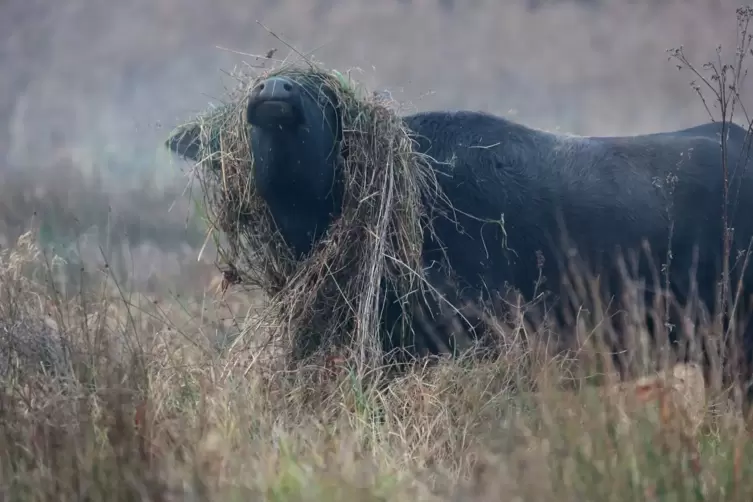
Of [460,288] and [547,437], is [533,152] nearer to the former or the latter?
[460,288]

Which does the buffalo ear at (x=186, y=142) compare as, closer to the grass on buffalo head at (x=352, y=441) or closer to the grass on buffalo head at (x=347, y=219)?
the grass on buffalo head at (x=347, y=219)

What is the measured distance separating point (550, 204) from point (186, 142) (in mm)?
2053

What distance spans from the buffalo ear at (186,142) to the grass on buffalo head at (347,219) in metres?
0.15

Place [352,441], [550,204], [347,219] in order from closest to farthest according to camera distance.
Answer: [352,441], [347,219], [550,204]

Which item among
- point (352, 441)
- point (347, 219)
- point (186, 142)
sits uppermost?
point (186, 142)

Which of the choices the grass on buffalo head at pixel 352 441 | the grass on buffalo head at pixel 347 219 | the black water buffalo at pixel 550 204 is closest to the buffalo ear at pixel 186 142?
the black water buffalo at pixel 550 204

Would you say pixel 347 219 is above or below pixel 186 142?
below

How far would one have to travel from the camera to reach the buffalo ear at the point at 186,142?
16.5 ft

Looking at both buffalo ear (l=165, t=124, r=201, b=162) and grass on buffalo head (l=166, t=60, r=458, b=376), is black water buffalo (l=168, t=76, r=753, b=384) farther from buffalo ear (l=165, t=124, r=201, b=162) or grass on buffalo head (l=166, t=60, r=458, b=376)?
grass on buffalo head (l=166, t=60, r=458, b=376)

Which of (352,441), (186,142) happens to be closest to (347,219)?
(186,142)

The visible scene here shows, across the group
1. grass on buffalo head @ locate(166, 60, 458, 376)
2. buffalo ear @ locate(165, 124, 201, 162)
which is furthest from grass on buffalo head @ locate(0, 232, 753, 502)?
buffalo ear @ locate(165, 124, 201, 162)

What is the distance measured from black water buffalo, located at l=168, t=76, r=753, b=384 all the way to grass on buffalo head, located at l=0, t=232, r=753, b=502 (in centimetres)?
89

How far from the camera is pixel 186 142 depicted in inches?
203

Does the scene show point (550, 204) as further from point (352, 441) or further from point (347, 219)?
point (352, 441)
